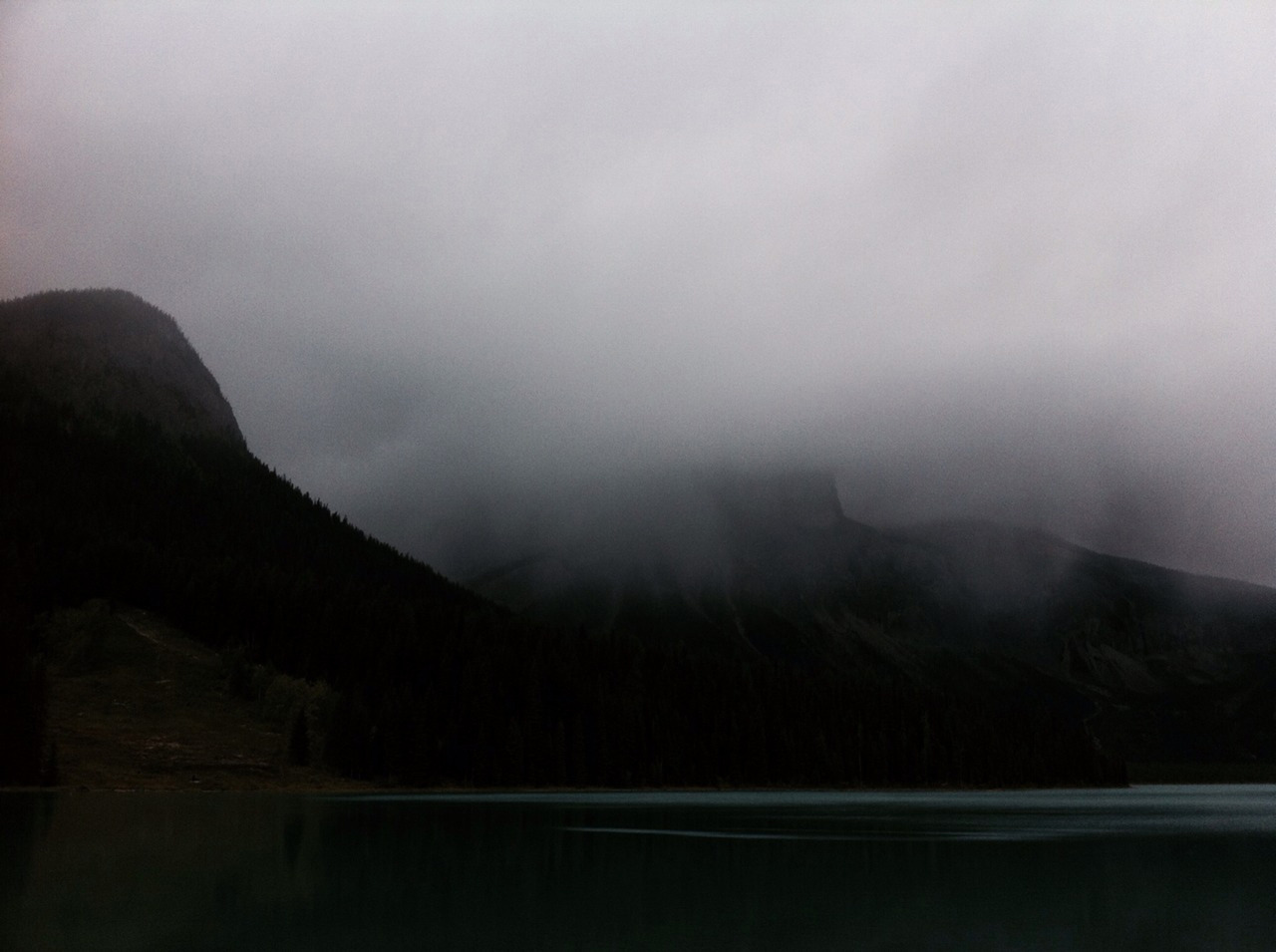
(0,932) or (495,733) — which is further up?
(495,733)

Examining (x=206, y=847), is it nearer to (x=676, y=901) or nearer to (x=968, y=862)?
(x=676, y=901)

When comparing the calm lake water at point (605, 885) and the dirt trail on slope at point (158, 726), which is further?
the dirt trail on slope at point (158, 726)

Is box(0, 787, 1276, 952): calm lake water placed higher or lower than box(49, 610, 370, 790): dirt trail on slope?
lower

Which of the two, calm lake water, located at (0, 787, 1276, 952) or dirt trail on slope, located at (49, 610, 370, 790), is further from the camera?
dirt trail on slope, located at (49, 610, 370, 790)

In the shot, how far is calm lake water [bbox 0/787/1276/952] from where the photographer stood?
1428 inches

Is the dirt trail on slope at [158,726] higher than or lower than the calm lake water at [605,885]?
higher

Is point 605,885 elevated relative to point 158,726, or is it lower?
lower

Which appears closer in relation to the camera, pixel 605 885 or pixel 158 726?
pixel 605 885

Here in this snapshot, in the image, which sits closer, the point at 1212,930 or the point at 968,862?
the point at 1212,930

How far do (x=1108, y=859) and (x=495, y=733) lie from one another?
13760 cm

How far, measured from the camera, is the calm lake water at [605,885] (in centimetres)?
3628

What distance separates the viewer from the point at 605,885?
49312mm

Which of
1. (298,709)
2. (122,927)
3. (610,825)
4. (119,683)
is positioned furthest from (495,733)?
(122,927)

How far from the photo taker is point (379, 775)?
579 feet
